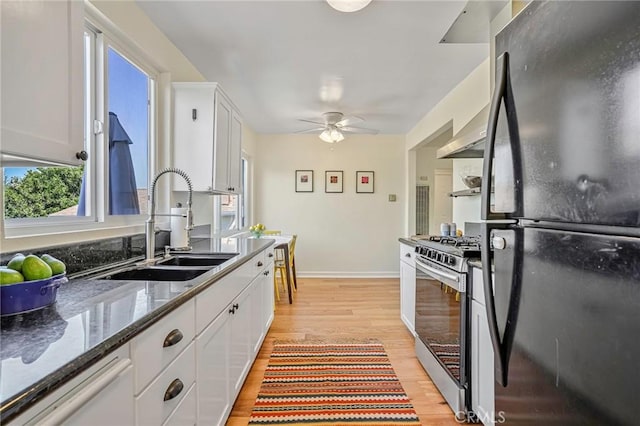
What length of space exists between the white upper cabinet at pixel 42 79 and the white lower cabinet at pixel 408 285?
2.44 meters

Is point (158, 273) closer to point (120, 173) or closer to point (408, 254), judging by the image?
point (120, 173)

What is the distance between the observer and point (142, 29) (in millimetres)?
2244

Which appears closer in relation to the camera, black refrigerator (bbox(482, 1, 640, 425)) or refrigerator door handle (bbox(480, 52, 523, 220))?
black refrigerator (bbox(482, 1, 640, 425))

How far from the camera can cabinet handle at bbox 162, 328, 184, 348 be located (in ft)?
3.55

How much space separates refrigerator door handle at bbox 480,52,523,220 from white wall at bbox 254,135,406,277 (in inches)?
193

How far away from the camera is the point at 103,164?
189cm

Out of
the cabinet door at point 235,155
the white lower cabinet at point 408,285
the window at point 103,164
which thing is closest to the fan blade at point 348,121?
the cabinet door at point 235,155

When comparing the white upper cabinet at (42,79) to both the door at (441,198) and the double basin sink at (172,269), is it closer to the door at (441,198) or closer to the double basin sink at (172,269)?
the double basin sink at (172,269)

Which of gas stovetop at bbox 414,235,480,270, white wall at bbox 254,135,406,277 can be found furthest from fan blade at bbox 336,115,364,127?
gas stovetop at bbox 414,235,480,270

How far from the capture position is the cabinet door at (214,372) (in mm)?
1398

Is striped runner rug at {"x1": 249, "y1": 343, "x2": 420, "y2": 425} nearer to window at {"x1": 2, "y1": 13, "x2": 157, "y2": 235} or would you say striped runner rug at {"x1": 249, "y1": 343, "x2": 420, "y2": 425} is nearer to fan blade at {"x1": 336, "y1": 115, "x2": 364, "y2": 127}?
window at {"x1": 2, "y1": 13, "x2": 157, "y2": 235}

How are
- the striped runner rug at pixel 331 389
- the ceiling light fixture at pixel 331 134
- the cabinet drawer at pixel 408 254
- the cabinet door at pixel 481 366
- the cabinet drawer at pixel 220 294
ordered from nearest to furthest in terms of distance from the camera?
the cabinet drawer at pixel 220 294, the cabinet door at pixel 481 366, the striped runner rug at pixel 331 389, the cabinet drawer at pixel 408 254, the ceiling light fixture at pixel 331 134

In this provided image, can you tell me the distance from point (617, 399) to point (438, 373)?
5.59ft

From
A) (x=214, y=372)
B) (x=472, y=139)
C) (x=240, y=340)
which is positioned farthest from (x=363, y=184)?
(x=214, y=372)
